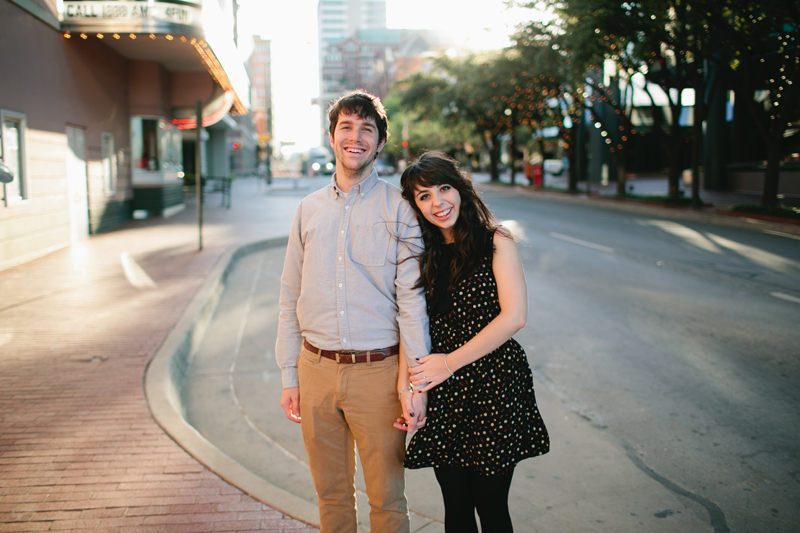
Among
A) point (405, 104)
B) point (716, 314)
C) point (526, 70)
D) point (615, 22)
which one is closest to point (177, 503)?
point (716, 314)

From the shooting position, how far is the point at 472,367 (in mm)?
2381

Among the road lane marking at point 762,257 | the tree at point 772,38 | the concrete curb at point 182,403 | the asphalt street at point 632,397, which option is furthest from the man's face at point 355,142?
the tree at point 772,38

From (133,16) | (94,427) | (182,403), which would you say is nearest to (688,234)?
(182,403)

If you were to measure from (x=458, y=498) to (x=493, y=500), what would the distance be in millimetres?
148

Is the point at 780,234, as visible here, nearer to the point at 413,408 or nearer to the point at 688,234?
the point at 688,234

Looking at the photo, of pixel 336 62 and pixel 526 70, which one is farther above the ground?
pixel 336 62

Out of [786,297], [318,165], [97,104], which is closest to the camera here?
[786,297]

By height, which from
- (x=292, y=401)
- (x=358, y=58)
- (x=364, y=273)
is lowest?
(x=292, y=401)

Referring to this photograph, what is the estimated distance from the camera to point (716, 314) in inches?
286

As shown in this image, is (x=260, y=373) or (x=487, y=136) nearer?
(x=260, y=373)

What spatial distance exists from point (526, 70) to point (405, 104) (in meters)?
14.8

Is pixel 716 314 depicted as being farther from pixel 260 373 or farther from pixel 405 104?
pixel 405 104

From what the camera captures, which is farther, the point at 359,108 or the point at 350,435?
the point at 350,435

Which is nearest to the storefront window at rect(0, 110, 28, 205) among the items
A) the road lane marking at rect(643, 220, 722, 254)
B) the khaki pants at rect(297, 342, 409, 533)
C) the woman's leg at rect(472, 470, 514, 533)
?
the khaki pants at rect(297, 342, 409, 533)
